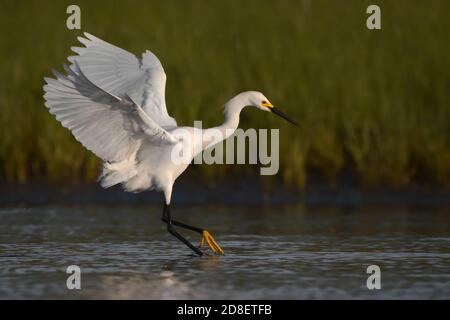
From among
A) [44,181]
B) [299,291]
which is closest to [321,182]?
[44,181]

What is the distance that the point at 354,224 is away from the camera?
10672mm

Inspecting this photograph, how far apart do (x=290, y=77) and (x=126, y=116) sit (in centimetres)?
468

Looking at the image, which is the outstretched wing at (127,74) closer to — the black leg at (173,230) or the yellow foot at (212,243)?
the black leg at (173,230)

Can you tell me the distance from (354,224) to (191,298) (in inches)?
141

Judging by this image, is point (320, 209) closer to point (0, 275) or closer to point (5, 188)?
point (5, 188)

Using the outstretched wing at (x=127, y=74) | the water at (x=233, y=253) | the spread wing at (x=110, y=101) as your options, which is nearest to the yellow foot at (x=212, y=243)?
the water at (x=233, y=253)

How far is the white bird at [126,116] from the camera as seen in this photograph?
857 centimetres

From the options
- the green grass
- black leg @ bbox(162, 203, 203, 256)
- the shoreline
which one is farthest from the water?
the green grass

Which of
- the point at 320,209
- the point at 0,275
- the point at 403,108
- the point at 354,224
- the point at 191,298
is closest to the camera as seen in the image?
the point at 191,298

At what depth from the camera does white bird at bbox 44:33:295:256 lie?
8.57 metres

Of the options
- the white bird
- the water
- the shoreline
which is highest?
the white bird

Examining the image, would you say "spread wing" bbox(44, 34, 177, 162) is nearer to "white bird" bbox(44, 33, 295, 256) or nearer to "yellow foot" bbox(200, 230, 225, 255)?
"white bird" bbox(44, 33, 295, 256)

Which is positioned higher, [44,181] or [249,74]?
[249,74]

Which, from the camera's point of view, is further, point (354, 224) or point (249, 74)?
point (249, 74)
